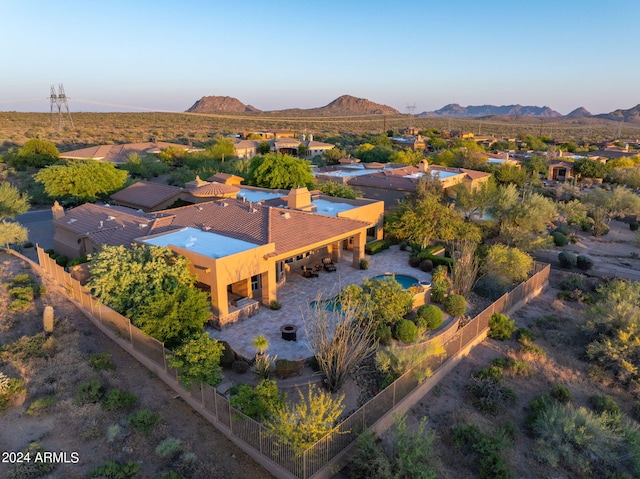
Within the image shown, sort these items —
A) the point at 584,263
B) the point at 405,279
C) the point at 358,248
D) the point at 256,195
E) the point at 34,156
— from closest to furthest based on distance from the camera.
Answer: the point at 405,279 < the point at 358,248 < the point at 584,263 < the point at 256,195 < the point at 34,156

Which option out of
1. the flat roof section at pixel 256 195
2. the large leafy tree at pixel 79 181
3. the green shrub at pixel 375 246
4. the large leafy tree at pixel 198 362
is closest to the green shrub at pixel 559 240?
the green shrub at pixel 375 246

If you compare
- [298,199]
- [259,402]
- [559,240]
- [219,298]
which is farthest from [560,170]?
[259,402]

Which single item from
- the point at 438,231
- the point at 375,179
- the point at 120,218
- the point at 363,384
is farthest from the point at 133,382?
the point at 375,179

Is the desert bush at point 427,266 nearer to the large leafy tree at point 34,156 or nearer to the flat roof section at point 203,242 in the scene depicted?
the flat roof section at point 203,242

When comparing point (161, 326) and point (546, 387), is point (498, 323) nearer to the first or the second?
point (546, 387)

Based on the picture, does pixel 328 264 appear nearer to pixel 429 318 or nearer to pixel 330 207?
pixel 330 207

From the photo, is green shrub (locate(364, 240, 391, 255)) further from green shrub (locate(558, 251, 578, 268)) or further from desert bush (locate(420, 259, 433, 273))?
green shrub (locate(558, 251, 578, 268))

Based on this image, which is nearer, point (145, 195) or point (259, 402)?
point (259, 402)
